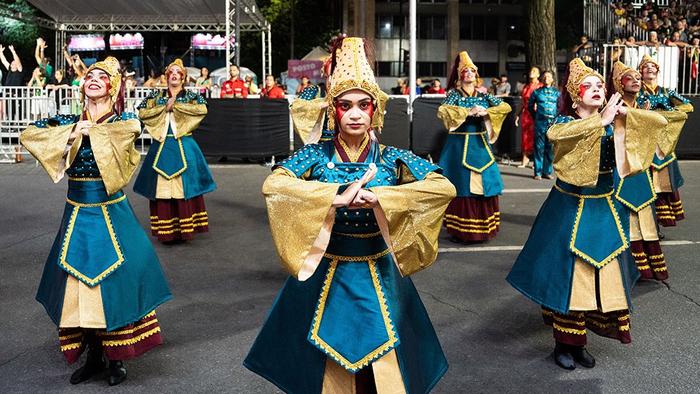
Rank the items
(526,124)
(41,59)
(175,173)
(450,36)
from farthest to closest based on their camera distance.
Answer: (450,36)
(41,59)
(526,124)
(175,173)

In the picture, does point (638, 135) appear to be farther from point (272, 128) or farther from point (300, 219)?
point (272, 128)

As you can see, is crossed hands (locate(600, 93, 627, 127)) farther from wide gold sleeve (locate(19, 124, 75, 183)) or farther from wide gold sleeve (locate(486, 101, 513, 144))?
wide gold sleeve (locate(486, 101, 513, 144))

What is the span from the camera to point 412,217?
11.6 feet

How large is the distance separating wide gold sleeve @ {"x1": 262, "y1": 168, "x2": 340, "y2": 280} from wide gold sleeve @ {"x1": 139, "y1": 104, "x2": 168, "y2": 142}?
5523 millimetres

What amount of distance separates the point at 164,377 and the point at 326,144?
6.79 feet

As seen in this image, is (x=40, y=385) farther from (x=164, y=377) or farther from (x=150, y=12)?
(x=150, y=12)

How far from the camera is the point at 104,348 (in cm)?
496

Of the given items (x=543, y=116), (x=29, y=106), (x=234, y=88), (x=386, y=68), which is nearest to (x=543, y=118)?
(x=543, y=116)

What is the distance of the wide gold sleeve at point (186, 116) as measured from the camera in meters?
8.77

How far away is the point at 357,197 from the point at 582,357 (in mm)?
2503

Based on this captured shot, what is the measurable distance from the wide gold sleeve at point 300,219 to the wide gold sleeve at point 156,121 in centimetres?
552

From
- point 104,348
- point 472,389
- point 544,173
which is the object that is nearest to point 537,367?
point 472,389

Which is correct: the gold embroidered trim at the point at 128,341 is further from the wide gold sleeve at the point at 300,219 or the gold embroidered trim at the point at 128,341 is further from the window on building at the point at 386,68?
the window on building at the point at 386,68

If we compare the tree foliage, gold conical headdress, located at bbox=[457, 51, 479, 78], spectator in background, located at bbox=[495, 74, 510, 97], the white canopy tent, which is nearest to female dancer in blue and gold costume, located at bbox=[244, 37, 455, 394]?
gold conical headdress, located at bbox=[457, 51, 479, 78]
